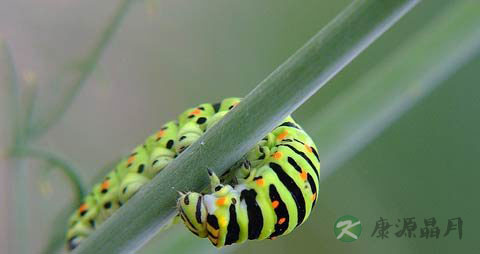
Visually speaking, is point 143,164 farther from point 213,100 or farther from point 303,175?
point 213,100

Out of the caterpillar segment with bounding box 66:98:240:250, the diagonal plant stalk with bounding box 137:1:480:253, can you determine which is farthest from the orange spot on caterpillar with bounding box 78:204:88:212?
the diagonal plant stalk with bounding box 137:1:480:253

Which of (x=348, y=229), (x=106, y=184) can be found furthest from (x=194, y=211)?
(x=106, y=184)

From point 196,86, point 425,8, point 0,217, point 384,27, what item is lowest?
point 384,27

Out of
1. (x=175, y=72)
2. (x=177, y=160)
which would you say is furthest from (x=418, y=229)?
(x=175, y=72)

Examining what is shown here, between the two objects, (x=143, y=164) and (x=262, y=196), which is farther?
(x=143, y=164)

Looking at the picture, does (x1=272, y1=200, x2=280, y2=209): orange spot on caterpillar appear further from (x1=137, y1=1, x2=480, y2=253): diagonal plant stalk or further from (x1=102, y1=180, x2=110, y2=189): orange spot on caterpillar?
(x1=102, y1=180, x2=110, y2=189): orange spot on caterpillar

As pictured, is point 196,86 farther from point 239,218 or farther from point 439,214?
point 239,218
